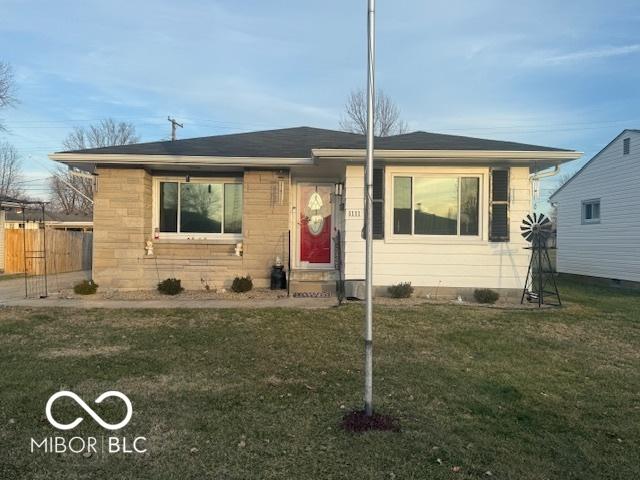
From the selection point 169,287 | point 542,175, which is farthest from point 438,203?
point 169,287

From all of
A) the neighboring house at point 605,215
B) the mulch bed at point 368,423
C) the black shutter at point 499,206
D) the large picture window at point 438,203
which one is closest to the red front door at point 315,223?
the large picture window at point 438,203

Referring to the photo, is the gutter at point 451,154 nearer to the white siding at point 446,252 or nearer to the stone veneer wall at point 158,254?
the white siding at point 446,252

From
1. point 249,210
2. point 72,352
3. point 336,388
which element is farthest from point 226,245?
point 336,388

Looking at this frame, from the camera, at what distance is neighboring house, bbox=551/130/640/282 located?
15461 mm

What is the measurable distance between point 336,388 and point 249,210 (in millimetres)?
6928

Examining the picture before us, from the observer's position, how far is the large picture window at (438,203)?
1027 centimetres

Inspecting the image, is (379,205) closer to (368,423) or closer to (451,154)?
(451,154)

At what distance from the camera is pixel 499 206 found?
10180 mm

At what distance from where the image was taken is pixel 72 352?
5.99 metres

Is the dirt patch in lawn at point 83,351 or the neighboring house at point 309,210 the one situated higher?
the neighboring house at point 309,210

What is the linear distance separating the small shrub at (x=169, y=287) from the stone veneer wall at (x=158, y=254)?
2.16 feet

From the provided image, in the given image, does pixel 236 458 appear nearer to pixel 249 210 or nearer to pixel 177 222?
pixel 249 210

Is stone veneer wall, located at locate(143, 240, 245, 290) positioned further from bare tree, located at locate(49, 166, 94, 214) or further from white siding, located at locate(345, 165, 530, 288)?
bare tree, located at locate(49, 166, 94, 214)

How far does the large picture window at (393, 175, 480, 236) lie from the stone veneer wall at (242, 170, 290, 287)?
101 inches
